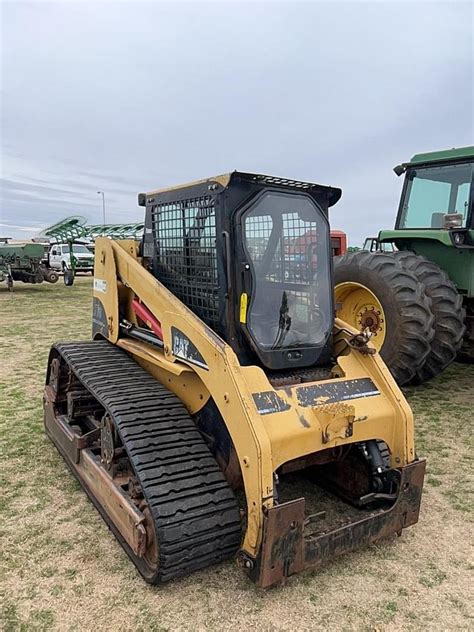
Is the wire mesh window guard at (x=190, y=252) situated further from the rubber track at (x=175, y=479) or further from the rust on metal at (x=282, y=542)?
the rust on metal at (x=282, y=542)

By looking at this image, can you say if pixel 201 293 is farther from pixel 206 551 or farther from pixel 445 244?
pixel 445 244

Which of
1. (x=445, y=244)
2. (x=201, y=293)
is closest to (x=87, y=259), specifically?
(x=445, y=244)

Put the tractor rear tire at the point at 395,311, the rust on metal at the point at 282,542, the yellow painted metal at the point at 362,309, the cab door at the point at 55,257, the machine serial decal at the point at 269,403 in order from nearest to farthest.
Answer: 1. the rust on metal at the point at 282,542
2. the machine serial decal at the point at 269,403
3. the tractor rear tire at the point at 395,311
4. the yellow painted metal at the point at 362,309
5. the cab door at the point at 55,257

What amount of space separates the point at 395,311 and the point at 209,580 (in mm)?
3346

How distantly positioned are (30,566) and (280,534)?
1.32 m

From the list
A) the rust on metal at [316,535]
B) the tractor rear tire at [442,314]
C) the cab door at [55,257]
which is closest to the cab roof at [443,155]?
the tractor rear tire at [442,314]

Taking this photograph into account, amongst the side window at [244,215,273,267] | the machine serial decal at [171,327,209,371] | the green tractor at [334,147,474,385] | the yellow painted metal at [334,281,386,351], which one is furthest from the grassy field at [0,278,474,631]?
the yellow painted metal at [334,281,386,351]

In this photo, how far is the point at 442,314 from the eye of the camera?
17.4ft

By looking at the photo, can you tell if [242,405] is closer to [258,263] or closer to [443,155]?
[258,263]

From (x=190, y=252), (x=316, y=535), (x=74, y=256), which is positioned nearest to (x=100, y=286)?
(x=190, y=252)

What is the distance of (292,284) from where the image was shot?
321cm

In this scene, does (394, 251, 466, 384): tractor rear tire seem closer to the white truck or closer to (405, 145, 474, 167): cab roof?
(405, 145, 474, 167): cab roof

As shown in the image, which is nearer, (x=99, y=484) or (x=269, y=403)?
(x=269, y=403)

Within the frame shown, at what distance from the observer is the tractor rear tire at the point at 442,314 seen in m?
5.30
